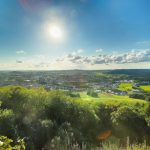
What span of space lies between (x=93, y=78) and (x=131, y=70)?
2000 centimetres

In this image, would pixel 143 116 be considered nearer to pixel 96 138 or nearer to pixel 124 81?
pixel 96 138

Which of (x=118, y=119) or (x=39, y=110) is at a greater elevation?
(x=39, y=110)

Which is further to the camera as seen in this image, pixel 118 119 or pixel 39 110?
pixel 118 119

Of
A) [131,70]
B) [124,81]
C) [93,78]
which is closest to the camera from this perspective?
[124,81]

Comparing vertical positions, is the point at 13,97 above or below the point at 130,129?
above

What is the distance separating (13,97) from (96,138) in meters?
6.30

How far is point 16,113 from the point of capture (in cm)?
1271

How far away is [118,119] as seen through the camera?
14.9 m

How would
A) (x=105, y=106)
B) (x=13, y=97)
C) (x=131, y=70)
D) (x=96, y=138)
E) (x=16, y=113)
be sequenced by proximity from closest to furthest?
(x=16, y=113), (x=96, y=138), (x=13, y=97), (x=105, y=106), (x=131, y=70)

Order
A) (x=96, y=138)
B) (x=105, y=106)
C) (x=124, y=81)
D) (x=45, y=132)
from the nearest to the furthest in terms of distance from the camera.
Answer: (x=45, y=132) < (x=96, y=138) < (x=105, y=106) < (x=124, y=81)

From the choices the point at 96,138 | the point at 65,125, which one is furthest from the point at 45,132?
the point at 96,138

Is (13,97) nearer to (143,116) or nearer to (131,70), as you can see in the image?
(143,116)

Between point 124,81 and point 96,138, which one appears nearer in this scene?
point 96,138

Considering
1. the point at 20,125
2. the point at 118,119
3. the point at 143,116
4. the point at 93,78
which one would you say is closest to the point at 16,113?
the point at 20,125
